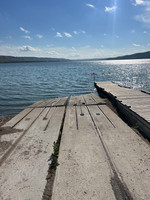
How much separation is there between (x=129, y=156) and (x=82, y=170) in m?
1.26

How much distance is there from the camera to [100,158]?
2.83 metres

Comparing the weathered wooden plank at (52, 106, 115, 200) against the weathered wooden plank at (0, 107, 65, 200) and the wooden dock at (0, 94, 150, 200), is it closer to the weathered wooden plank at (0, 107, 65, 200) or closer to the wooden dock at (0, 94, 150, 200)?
the wooden dock at (0, 94, 150, 200)

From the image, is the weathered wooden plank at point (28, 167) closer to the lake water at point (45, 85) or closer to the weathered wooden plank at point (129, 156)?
the weathered wooden plank at point (129, 156)

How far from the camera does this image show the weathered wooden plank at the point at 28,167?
2.12m

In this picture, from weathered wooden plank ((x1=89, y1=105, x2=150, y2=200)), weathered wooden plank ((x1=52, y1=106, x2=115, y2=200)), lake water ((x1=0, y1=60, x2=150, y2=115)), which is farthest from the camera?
lake water ((x1=0, y1=60, x2=150, y2=115))

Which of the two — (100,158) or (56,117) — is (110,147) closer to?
(100,158)

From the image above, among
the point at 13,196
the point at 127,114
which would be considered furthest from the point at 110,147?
the point at 127,114

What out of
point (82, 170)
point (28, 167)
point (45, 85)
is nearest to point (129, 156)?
point (82, 170)

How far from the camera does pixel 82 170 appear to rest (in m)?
2.52

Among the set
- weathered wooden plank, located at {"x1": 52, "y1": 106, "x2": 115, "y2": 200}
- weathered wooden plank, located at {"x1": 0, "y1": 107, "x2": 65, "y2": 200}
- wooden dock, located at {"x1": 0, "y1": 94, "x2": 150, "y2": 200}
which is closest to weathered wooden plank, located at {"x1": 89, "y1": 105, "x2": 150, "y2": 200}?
wooden dock, located at {"x1": 0, "y1": 94, "x2": 150, "y2": 200}

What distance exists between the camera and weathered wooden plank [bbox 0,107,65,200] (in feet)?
6.96

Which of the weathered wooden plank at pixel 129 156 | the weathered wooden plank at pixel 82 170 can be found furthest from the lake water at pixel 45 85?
the weathered wooden plank at pixel 129 156

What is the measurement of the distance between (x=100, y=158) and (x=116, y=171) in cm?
46

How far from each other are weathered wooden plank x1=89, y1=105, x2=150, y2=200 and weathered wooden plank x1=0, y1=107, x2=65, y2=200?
1607mm
